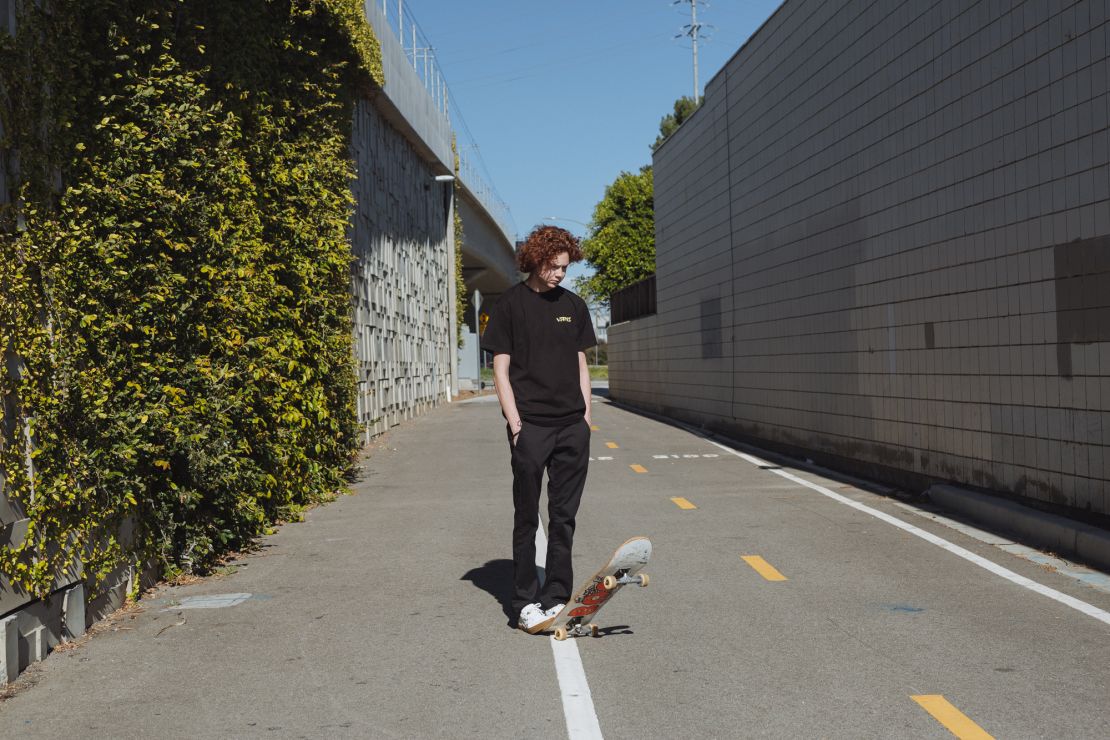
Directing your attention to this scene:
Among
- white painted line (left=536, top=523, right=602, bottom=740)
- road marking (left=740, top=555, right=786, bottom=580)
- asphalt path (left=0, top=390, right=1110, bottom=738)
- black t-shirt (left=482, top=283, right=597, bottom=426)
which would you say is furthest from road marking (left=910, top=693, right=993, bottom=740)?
road marking (left=740, top=555, right=786, bottom=580)

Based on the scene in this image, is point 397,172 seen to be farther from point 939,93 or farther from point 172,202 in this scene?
point 172,202

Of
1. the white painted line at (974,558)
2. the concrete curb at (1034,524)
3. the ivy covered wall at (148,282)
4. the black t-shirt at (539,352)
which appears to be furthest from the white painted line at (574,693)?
the concrete curb at (1034,524)

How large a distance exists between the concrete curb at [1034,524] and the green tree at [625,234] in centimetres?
5226

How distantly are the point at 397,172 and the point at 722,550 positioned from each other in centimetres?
1874

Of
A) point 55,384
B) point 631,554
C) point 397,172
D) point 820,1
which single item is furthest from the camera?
point 397,172

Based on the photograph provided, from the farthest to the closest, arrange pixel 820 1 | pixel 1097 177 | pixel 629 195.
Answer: pixel 629 195
pixel 820 1
pixel 1097 177

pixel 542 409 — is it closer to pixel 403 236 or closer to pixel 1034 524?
pixel 1034 524

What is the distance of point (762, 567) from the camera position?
7465 mm

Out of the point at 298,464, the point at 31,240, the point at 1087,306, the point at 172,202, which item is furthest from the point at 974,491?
the point at 31,240

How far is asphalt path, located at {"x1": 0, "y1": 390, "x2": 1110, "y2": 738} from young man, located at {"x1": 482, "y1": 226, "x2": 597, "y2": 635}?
33 cm

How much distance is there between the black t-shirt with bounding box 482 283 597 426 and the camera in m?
5.86

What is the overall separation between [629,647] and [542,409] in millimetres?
1280

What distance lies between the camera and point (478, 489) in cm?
1209

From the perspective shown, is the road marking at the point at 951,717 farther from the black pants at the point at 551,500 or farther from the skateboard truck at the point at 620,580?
the black pants at the point at 551,500
